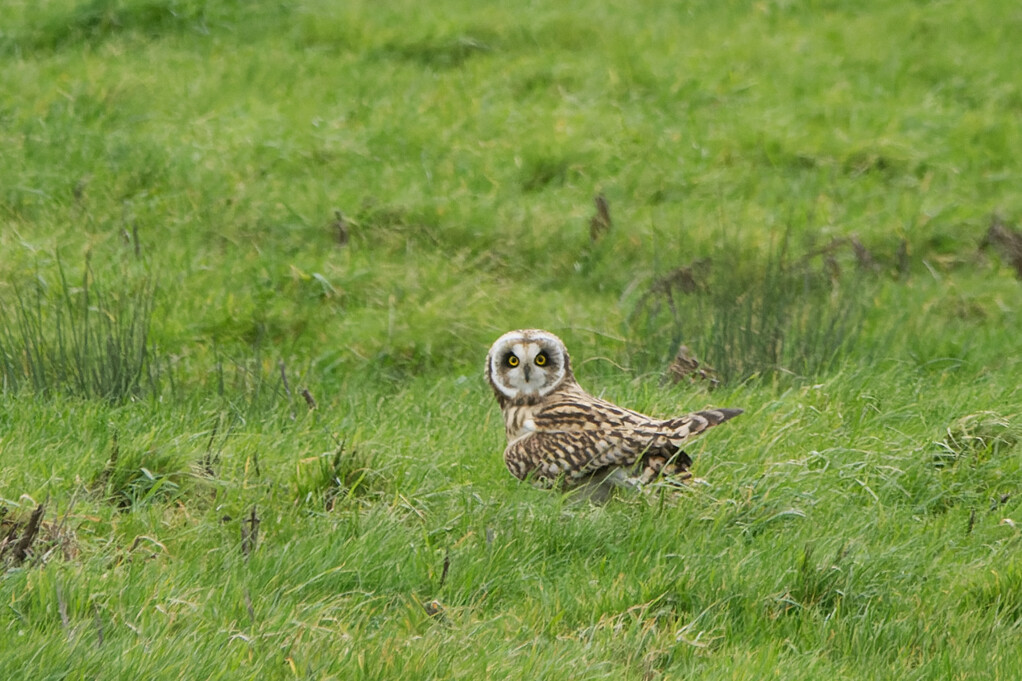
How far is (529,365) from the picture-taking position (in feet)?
18.9

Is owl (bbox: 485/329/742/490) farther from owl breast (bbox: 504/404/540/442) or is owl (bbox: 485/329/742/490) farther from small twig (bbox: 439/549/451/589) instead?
small twig (bbox: 439/549/451/589)

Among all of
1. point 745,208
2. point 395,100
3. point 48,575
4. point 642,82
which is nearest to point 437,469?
point 48,575

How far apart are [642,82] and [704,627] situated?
848 cm

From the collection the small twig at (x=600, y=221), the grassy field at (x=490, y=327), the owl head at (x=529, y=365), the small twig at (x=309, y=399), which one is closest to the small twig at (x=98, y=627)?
the grassy field at (x=490, y=327)

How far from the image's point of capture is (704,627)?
418cm

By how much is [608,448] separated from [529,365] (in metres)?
0.79

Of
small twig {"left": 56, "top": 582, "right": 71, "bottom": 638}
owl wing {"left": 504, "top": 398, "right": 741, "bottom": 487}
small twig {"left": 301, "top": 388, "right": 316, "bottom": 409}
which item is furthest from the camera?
small twig {"left": 301, "top": 388, "right": 316, "bottom": 409}

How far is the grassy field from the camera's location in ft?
13.4

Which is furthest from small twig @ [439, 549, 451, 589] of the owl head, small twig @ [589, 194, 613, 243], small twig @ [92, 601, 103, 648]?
small twig @ [589, 194, 613, 243]

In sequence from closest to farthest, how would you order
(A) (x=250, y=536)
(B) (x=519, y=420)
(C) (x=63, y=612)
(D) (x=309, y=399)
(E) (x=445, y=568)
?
(C) (x=63, y=612) → (E) (x=445, y=568) → (A) (x=250, y=536) → (B) (x=519, y=420) → (D) (x=309, y=399)

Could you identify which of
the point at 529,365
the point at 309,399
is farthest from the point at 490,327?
the point at 529,365

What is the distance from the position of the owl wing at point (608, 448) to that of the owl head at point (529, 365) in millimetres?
523

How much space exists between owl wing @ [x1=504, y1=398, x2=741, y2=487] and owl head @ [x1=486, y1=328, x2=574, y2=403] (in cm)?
52

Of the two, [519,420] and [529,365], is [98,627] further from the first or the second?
[529,365]
